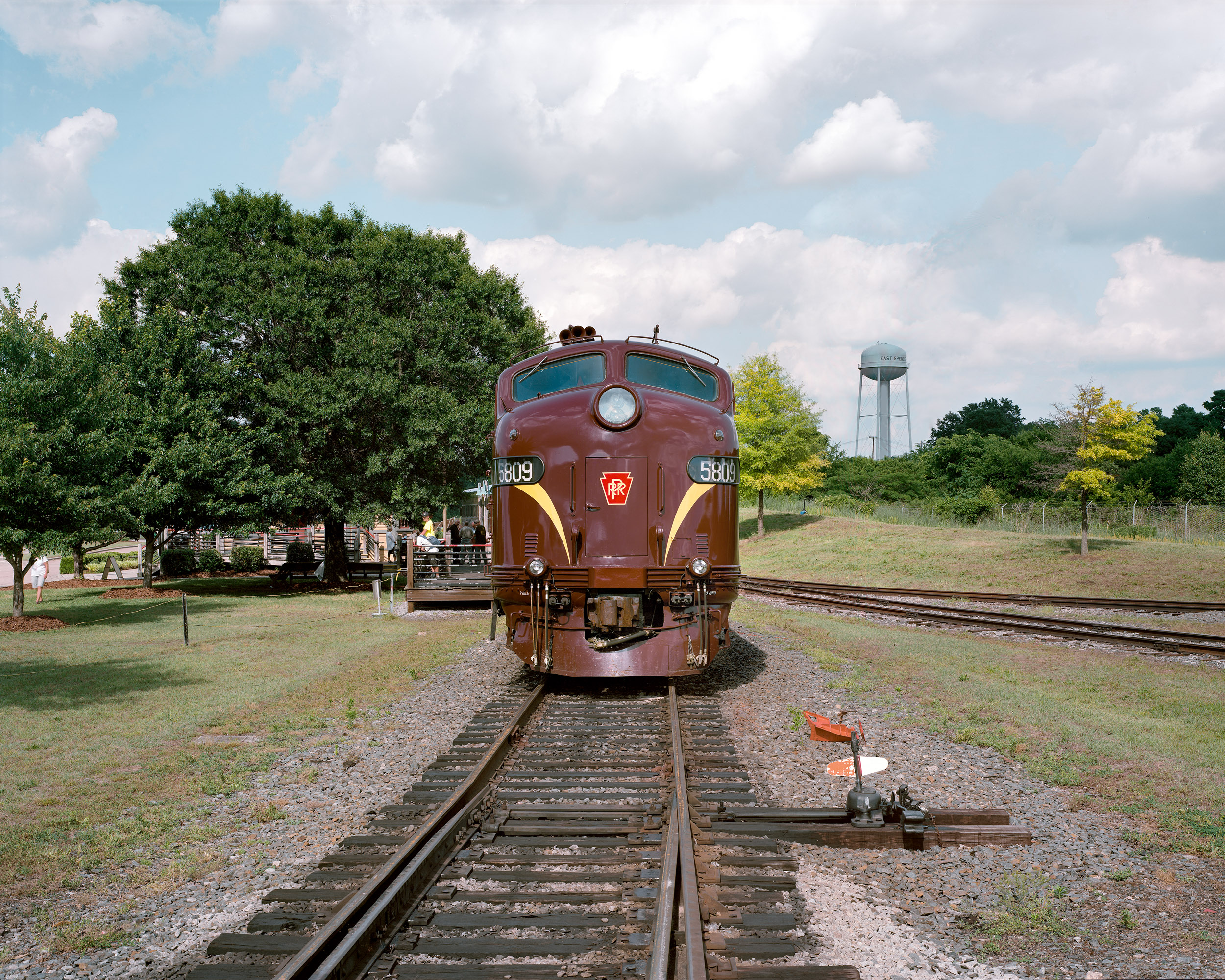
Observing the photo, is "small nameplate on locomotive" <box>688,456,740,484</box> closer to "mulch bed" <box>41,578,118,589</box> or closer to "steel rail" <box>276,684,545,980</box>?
"steel rail" <box>276,684,545,980</box>

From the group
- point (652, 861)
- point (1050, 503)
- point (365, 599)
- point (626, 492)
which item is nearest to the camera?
point (652, 861)

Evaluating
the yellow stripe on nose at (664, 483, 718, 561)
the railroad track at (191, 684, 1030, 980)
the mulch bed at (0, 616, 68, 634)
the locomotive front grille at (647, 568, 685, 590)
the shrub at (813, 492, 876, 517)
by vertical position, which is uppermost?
the shrub at (813, 492, 876, 517)

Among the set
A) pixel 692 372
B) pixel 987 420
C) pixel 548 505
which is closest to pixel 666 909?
pixel 548 505

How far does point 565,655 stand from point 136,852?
489 cm

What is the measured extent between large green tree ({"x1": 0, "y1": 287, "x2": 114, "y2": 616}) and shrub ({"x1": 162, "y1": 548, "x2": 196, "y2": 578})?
18.0m

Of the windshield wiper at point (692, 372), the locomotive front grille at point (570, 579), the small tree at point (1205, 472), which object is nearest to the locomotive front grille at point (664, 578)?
the locomotive front grille at point (570, 579)

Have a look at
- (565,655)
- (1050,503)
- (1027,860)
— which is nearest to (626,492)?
(565,655)

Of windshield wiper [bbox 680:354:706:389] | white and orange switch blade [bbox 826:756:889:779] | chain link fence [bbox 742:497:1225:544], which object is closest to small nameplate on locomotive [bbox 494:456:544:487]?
windshield wiper [bbox 680:354:706:389]

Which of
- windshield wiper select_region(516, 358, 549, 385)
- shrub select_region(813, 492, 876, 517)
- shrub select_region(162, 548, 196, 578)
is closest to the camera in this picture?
windshield wiper select_region(516, 358, 549, 385)

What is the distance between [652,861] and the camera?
5.40 metres

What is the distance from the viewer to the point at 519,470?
10367mm

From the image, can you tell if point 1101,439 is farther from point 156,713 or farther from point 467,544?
point 156,713

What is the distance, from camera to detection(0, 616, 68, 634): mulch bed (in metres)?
17.8

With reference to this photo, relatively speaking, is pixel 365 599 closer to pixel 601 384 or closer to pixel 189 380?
pixel 189 380
